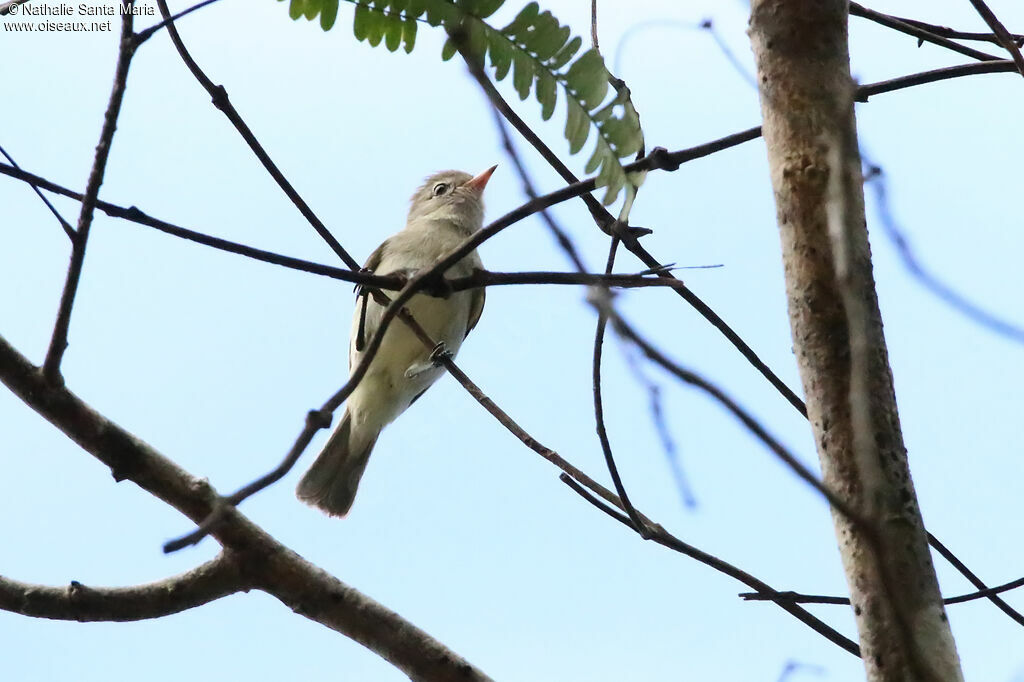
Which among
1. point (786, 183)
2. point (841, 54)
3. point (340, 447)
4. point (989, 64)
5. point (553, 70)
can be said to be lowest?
point (786, 183)

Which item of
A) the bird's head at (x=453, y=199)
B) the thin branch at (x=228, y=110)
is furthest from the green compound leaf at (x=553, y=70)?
the bird's head at (x=453, y=199)

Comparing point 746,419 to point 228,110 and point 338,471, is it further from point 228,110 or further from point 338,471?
point 338,471

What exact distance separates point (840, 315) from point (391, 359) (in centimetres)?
386

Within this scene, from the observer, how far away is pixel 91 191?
172 cm

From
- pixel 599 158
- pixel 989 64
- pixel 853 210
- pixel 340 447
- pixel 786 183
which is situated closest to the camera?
pixel 853 210

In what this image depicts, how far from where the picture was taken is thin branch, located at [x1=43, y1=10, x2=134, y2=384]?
1635 millimetres

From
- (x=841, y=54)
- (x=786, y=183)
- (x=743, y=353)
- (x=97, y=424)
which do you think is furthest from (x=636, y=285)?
(x=97, y=424)

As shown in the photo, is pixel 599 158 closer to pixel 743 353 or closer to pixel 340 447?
pixel 743 353

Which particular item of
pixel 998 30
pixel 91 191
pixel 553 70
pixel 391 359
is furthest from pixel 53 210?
pixel 391 359

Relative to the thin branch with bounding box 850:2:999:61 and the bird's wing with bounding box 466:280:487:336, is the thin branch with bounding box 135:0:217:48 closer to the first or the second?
the thin branch with bounding box 850:2:999:61

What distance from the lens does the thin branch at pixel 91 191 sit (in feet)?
5.36

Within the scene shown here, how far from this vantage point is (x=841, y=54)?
171 cm

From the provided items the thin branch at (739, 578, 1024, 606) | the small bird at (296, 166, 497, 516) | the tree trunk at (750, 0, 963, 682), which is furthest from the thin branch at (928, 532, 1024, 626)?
the small bird at (296, 166, 497, 516)

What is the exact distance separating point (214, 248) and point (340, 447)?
3.95m
